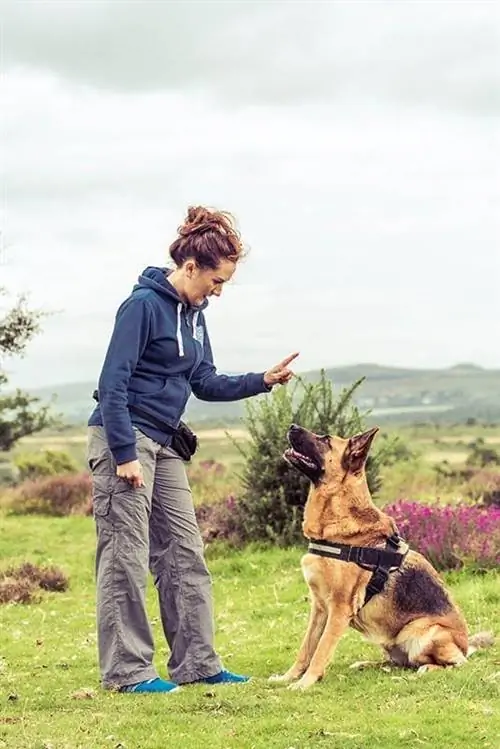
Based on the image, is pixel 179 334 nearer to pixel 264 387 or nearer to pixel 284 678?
pixel 264 387

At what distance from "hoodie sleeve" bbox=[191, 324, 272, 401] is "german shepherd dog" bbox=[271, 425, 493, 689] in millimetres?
531

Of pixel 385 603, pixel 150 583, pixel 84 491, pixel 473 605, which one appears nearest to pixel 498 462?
pixel 84 491

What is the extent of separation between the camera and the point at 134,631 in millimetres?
7492

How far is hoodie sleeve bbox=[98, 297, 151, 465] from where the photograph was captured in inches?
282

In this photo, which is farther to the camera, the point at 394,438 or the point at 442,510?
the point at 394,438

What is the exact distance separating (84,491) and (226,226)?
17.1 meters

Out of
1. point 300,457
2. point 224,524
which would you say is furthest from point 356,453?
point 224,524

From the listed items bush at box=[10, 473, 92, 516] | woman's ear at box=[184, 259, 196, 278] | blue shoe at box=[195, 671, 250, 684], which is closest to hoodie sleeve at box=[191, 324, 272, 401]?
woman's ear at box=[184, 259, 196, 278]

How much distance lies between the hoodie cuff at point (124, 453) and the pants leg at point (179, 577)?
0.52 m

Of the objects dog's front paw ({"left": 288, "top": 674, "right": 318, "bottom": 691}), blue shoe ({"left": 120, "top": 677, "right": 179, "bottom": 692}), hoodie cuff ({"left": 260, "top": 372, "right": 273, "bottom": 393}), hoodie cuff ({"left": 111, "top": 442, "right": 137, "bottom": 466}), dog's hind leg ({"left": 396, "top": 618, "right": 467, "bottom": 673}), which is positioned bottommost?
dog's front paw ({"left": 288, "top": 674, "right": 318, "bottom": 691})

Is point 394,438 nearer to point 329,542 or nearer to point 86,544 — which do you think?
point 86,544

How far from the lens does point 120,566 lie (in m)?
7.42

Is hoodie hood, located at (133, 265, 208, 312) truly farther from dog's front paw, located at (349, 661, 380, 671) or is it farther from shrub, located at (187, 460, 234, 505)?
shrub, located at (187, 460, 234, 505)

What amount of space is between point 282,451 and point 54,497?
989 centimetres
